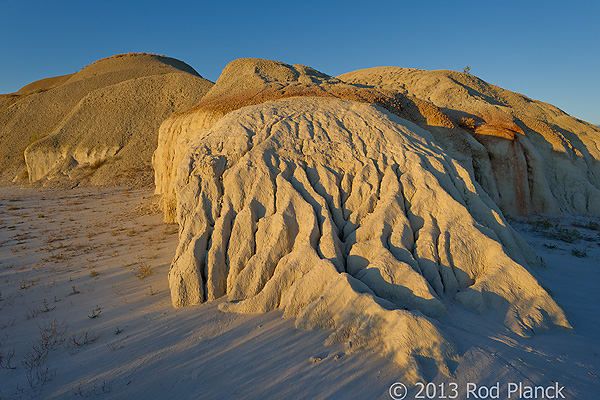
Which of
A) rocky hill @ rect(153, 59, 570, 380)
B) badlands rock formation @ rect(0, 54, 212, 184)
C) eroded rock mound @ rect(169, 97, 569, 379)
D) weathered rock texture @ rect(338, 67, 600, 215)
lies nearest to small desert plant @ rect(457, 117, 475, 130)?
weathered rock texture @ rect(338, 67, 600, 215)

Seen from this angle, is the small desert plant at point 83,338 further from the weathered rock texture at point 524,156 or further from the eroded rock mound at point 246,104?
the weathered rock texture at point 524,156

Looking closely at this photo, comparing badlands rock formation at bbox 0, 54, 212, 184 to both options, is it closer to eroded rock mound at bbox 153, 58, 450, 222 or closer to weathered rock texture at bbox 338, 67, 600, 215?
eroded rock mound at bbox 153, 58, 450, 222

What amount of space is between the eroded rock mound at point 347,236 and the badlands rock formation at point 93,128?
1918 centimetres

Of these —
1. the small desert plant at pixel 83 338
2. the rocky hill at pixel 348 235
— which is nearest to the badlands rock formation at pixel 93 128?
the rocky hill at pixel 348 235

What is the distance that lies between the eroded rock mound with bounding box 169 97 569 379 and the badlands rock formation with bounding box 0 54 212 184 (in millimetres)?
19176

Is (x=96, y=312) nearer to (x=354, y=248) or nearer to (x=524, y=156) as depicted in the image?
(x=354, y=248)

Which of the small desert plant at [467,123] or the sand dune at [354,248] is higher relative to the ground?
the small desert plant at [467,123]

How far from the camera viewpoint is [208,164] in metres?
5.71

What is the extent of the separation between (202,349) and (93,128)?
2988cm

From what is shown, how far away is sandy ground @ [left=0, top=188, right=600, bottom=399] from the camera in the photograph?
3.03m

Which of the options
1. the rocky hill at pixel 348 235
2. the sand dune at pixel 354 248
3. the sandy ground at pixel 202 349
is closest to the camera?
the sandy ground at pixel 202 349

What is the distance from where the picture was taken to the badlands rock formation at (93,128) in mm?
24172

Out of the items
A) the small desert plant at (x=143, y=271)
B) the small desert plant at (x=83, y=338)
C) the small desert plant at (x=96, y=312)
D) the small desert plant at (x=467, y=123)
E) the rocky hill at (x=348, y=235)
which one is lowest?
the small desert plant at (x=83, y=338)

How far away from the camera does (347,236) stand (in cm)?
516
